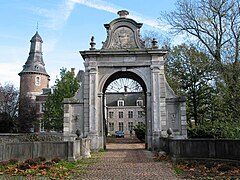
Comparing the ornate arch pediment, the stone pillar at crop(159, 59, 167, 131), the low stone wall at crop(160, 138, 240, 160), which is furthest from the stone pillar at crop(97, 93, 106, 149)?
the low stone wall at crop(160, 138, 240, 160)

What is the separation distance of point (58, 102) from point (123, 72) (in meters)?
19.4

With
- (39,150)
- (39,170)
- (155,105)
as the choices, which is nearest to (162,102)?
(155,105)

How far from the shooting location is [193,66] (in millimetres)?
24641

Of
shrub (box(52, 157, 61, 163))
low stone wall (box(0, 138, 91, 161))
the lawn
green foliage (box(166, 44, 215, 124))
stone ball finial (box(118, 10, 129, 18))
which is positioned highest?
stone ball finial (box(118, 10, 129, 18))

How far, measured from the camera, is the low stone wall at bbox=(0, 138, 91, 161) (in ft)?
38.3

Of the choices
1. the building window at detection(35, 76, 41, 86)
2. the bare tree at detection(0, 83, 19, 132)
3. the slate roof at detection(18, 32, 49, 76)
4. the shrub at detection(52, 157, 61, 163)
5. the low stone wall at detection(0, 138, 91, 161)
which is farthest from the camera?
the slate roof at detection(18, 32, 49, 76)

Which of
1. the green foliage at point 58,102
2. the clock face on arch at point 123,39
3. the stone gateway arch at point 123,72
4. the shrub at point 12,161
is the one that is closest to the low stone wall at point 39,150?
the shrub at point 12,161

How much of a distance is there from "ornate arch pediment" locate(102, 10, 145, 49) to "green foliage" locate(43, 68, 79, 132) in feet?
59.9

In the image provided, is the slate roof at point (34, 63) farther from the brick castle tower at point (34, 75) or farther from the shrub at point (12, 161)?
the shrub at point (12, 161)

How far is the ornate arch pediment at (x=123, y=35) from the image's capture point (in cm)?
1892

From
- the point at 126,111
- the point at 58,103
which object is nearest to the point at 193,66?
the point at 58,103

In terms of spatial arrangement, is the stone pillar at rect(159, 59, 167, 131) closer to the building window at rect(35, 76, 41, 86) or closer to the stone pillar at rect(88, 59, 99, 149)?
the stone pillar at rect(88, 59, 99, 149)

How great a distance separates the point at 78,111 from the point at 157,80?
5.76m

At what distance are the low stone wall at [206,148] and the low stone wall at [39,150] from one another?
4.81 metres
